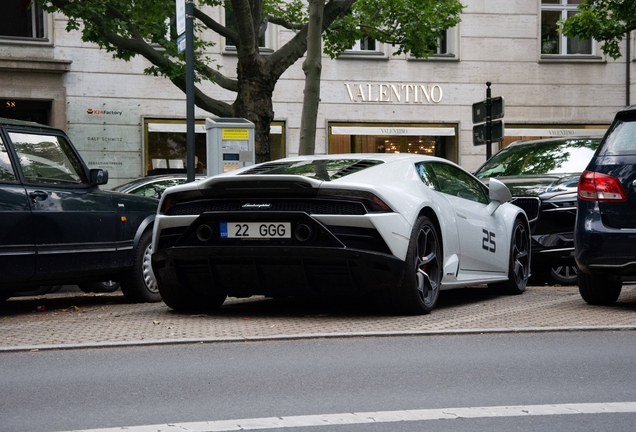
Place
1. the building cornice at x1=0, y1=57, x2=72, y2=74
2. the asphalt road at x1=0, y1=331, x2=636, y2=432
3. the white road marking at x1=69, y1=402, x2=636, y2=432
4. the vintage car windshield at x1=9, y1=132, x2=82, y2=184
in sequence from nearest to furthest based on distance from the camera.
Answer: the white road marking at x1=69, y1=402, x2=636, y2=432
the asphalt road at x1=0, y1=331, x2=636, y2=432
the vintage car windshield at x1=9, y1=132, x2=82, y2=184
the building cornice at x1=0, y1=57, x2=72, y2=74

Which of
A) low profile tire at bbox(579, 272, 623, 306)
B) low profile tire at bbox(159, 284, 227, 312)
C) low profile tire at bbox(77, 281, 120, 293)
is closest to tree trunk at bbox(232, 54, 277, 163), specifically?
low profile tire at bbox(77, 281, 120, 293)

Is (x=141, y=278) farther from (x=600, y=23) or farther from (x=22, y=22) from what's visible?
(x=22, y=22)

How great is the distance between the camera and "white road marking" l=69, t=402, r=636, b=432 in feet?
14.5

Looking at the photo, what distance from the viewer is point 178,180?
14.3 m

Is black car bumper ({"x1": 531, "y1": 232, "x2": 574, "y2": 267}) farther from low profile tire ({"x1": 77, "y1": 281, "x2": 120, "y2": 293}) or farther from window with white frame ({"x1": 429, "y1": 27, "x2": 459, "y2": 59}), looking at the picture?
window with white frame ({"x1": 429, "y1": 27, "x2": 459, "y2": 59})

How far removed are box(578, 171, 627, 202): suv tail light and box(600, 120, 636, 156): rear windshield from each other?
0.20 metres

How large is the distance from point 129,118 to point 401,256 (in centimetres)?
1703

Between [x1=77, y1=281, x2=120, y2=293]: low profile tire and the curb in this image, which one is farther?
[x1=77, y1=281, x2=120, y2=293]: low profile tire

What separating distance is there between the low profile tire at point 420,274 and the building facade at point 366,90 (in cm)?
1490

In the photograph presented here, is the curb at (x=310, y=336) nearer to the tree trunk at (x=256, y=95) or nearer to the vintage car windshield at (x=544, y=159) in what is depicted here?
the vintage car windshield at (x=544, y=159)

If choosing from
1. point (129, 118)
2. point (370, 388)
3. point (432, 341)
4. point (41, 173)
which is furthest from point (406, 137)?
point (370, 388)

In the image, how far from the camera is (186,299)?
335 inches

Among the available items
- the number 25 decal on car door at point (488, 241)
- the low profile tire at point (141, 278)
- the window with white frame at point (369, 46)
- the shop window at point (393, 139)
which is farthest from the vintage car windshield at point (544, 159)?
the window with white frame at point (369, 46)

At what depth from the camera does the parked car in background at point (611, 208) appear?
816 centimetres
